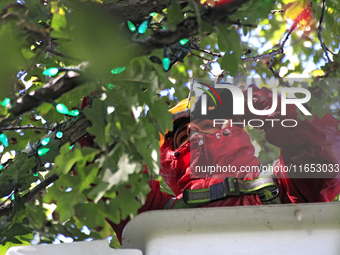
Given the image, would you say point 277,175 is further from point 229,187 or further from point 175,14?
point 175,14

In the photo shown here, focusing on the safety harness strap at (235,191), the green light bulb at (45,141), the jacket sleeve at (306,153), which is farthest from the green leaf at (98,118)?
the jacket sleeve at (306,153)

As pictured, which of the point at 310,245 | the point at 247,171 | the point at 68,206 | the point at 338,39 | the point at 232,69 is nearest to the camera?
the point at 68,206

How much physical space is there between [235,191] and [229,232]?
0.29 metres

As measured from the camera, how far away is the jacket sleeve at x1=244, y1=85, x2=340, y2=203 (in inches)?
87.7

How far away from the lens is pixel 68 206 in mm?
1318

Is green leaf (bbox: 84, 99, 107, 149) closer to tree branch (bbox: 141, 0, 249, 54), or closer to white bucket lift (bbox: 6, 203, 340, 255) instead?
tree branch (bbox: 141, 0, 249, 54)

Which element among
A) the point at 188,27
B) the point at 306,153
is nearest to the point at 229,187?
the point at 306,153

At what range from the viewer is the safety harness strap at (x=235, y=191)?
2311 mm

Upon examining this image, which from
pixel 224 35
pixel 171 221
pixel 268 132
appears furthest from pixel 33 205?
pixel 224 35

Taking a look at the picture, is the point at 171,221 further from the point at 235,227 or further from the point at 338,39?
the point at 338,39

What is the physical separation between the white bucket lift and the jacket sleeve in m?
0.25

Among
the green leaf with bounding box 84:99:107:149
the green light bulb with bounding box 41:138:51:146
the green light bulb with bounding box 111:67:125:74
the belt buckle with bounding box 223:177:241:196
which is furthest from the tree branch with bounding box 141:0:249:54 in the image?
the belt buckle with bounding box 223:177:241:196

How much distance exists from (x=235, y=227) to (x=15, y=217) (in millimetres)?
1297

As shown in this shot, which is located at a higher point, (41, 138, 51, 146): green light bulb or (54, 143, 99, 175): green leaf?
(54, 143, 99, 175): green leaf
